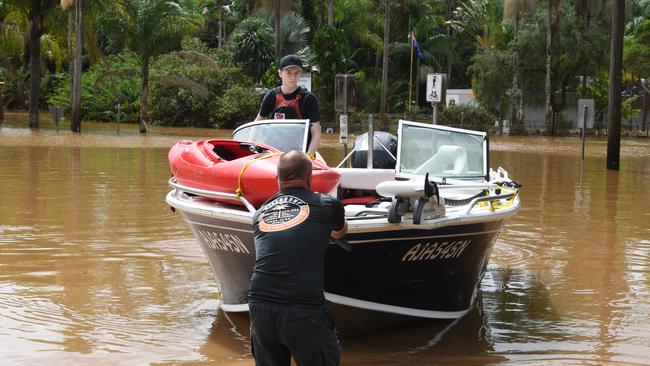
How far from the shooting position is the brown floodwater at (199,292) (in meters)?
7.20

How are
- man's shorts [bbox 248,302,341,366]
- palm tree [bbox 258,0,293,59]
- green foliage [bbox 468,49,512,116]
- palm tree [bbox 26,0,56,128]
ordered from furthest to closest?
1. green foliage [bbox 468,49,512,116]
2. palm tree [bbox 258,0,293,59]
3. palm tree [bbox 26,0,56,128]
4. man's shorts [bbox 248,302,341,366]

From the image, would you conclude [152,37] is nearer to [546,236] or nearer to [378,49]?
[378,49]

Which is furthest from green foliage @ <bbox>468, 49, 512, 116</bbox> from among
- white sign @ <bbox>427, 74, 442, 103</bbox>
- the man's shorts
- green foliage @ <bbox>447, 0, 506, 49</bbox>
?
the man's shorts

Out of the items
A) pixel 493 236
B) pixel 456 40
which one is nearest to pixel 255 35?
pixel 456 40

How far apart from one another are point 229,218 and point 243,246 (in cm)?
23

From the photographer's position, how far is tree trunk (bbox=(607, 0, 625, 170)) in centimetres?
2431

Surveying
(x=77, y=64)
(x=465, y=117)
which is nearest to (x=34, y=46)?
(x=77, y=64)

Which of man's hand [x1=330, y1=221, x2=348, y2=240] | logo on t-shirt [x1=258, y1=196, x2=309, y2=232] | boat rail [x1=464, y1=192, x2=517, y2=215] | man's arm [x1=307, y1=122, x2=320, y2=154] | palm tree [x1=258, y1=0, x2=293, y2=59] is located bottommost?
boat rail [x1=464, y1=192, x2=517, y2=215]

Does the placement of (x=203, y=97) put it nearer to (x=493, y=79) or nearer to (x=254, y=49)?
(x=254, y=49)

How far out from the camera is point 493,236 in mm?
8320

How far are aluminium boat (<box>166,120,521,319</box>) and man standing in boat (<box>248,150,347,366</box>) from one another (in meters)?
1.11

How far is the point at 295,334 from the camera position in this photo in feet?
15.6

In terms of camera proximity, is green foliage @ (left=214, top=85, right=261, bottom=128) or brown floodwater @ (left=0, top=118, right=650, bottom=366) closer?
brown floodwater @ (left=0, top=118, right=650, bottom=366)

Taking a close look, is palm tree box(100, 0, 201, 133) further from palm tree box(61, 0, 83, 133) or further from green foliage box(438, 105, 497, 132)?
green foliage box(438, 105, 497, 132)
